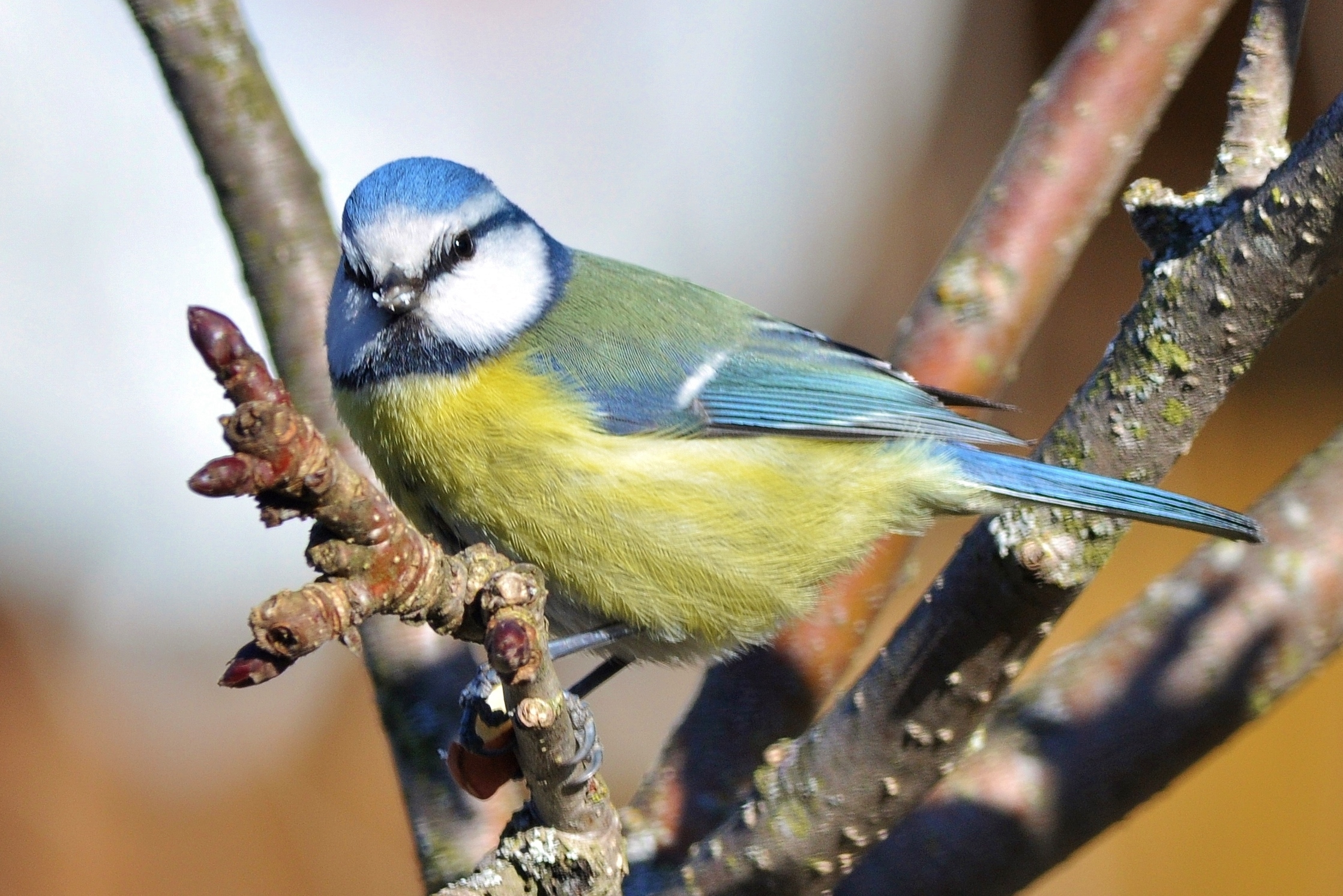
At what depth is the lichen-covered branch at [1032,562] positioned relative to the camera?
1.04m

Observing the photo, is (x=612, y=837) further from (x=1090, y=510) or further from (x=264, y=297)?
(x=264, y=297)

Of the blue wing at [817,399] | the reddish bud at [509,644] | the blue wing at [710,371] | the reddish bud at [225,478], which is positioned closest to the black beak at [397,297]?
the blue wing at [710,371]

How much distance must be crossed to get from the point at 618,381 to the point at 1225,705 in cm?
72

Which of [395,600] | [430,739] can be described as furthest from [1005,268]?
[395,600]

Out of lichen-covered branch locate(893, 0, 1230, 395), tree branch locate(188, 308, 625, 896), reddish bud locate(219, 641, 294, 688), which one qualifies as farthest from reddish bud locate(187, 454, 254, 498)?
lichen-covered branch locate(893, 0, 1230, 395)

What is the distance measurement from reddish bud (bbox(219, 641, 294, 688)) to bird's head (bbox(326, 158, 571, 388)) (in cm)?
65

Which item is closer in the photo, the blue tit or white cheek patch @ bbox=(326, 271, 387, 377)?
the blue tit

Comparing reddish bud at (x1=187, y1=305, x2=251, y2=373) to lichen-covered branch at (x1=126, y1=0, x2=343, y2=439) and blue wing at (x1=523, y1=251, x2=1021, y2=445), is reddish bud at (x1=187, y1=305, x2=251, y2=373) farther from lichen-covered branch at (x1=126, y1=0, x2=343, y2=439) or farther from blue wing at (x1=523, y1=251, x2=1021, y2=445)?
lichen-covered branch at (x1=126, y1=0, x2=343, y2=439)

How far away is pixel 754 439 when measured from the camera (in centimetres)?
141

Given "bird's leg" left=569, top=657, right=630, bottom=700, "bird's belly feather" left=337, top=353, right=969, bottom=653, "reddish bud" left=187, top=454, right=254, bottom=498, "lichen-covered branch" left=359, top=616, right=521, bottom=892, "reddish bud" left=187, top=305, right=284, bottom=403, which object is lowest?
"lichen-covered branch" left=359, top=616, right=521, bottom=892

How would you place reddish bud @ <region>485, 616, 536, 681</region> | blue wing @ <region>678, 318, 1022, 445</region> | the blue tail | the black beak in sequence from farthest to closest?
1. blue wing @ <region>678, 318, 1022, 445</region>
2. the black beak
3. the blue tail
4. reddish bud @ <region>485, 616, 536, 681</region>

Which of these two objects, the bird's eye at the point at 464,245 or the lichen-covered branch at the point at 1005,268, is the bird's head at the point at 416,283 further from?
the lichen-covered branch at the point at 1005,268

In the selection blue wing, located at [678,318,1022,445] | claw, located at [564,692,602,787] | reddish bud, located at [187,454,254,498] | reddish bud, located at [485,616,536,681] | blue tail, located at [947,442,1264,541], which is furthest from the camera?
blue wing, located at [678,318,1022,445]

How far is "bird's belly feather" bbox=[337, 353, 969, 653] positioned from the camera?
1.24 meters
